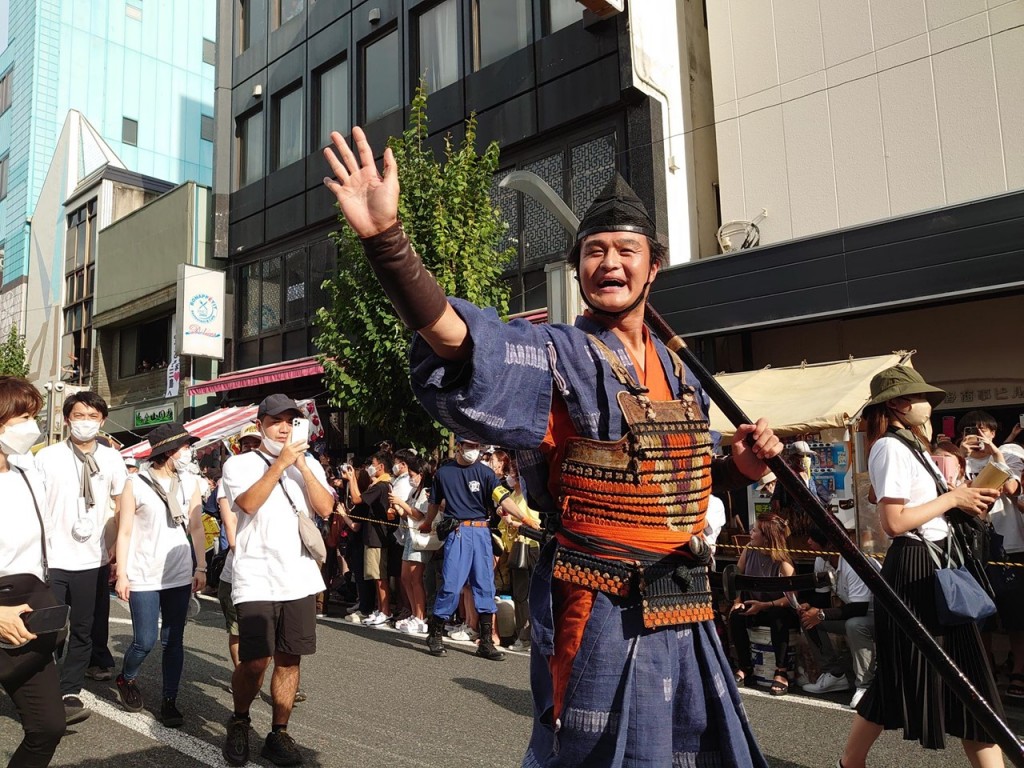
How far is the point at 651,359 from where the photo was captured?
248cm

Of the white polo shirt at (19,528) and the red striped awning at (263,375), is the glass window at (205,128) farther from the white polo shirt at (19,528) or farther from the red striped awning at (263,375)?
the white polo shirt at (19,528)

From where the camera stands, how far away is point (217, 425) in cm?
1778

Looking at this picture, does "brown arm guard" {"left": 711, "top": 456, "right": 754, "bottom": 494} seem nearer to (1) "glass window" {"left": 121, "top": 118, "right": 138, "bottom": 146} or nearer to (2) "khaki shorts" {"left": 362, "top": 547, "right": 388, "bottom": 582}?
(2) "khaki shorts" {"left": 362, "top": 547, "right": 388, "bottom": 582}

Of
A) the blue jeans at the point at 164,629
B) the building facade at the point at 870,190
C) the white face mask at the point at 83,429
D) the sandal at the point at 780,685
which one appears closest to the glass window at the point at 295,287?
the building facade at the point at 870,190

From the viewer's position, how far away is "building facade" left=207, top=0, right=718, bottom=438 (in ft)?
41.8

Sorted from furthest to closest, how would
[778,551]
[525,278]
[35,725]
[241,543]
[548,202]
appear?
[525,278]
[548,202]
[778,551]
[241,543]
[35,725]

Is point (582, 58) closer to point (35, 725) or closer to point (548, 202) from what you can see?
point (548, 202)

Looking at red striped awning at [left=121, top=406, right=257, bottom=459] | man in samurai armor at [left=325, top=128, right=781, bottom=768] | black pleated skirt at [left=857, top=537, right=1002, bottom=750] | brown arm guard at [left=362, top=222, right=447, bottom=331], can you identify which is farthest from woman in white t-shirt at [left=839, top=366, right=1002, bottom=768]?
red striped awning at [left=121, top=406, right=257, bottom=459]

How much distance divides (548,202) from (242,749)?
25.3ft

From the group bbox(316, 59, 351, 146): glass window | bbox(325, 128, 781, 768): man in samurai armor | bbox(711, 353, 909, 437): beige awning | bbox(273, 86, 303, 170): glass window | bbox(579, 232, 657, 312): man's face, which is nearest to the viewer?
bbox(325, 128, 781, 768): man in samurai armor

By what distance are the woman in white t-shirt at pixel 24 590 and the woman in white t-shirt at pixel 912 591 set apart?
336cm

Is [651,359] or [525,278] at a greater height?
[525,278]

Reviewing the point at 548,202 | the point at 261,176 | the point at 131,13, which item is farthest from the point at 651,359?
the point at 131,13

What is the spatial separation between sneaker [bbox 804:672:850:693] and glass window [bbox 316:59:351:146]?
15.4 meters
